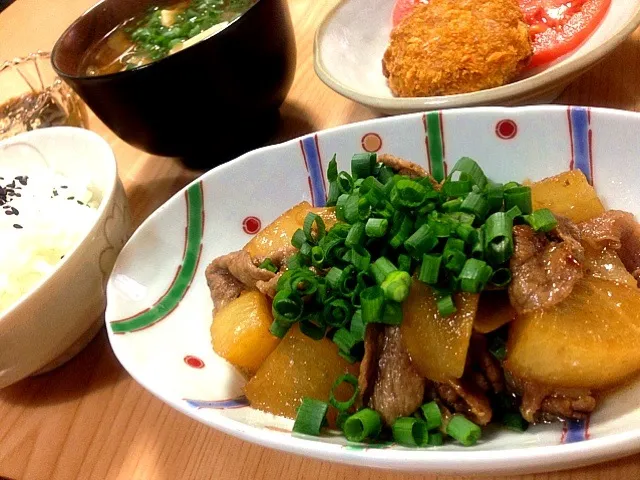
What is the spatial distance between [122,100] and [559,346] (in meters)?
1.33

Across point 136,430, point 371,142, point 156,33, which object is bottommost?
point 136,430

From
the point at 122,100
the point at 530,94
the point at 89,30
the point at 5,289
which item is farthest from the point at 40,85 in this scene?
the point at 530,94

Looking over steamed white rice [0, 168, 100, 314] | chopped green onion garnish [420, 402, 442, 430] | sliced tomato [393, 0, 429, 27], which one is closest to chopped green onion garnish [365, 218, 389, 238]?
chopped green onion garnish [420, 402, 442, 430]

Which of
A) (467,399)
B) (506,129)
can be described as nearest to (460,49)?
(506,129)

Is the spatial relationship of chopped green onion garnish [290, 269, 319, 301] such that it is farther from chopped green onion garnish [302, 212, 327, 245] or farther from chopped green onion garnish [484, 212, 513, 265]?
chopped green onion garnish [484, 212, 513, 265]

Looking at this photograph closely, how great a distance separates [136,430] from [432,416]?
724mm

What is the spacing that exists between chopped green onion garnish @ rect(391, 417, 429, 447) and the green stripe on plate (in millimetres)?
628

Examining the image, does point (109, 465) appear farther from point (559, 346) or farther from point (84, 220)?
point (559, 346)

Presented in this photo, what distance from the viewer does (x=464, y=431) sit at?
99cm

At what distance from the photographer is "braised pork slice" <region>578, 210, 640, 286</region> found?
115 cm

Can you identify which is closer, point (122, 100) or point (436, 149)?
point (436, 149)

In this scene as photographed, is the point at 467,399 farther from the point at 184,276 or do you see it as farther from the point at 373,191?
the point at 184,276

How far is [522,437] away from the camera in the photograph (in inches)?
40.2

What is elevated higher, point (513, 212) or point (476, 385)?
point (513, 212)
